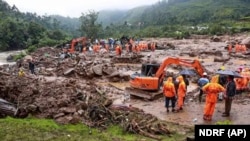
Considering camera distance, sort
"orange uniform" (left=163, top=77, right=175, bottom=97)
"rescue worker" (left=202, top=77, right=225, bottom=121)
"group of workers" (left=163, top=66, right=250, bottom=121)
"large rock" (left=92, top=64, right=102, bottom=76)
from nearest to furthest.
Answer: "rescue worker" (left=202, top=77, right=225, bottom=121)
"group of workers" (left=163, top=66, right=250, bottom=121)
"orange uniform" (left=163, top=77, right=175, bottom=97)
"large rock" (left=92, top=64, right=102, bottom=76)

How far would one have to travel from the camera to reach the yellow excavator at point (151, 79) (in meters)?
21.0

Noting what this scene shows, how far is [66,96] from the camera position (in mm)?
18406

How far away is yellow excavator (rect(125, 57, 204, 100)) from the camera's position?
68.9ft

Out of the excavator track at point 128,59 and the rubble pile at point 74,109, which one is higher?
the rubble pile at point 74,109

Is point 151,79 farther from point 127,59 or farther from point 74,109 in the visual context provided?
point 127,59

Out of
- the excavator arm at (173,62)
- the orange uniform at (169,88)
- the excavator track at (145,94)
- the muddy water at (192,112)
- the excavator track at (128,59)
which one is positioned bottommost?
the excavator track at (128,59)

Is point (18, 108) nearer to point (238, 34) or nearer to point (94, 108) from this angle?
point (94, 108)

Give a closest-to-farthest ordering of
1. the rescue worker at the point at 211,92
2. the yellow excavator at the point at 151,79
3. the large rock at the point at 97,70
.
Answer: the rescue worker at the point at 211,92
the yellow excavator at the point at 151,79
the large rock at the point at 97,70

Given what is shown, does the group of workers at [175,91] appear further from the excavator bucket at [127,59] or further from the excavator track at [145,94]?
the excavator bucket at [127,59]

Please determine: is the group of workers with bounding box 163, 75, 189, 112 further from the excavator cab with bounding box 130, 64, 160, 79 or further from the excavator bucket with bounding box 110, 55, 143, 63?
the excavator bucket with bounding box 110, 55, 143, 63

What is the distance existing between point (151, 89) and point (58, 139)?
29.4 ft

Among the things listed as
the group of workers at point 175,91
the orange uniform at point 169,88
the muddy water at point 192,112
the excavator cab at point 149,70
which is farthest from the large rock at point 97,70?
the orange uniform at point 169,88

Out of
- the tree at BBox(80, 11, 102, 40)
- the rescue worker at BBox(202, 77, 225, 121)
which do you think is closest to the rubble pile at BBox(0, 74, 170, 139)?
the rescue worker at BBox(202, 77, 225, 121)

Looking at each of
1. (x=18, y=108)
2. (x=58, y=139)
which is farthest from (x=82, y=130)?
(x=18, y=108)
